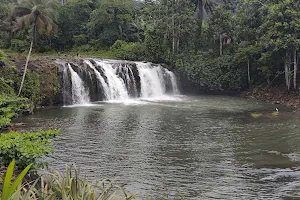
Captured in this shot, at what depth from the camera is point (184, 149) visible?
12297mm

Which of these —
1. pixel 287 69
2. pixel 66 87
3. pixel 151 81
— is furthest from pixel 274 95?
pixel 66 87

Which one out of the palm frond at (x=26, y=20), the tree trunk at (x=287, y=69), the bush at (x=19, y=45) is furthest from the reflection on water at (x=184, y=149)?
the bush at (x=19, y=45)

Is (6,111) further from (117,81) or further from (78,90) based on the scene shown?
(117,81)

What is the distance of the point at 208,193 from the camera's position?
8.07 meters

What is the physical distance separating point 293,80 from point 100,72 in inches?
626

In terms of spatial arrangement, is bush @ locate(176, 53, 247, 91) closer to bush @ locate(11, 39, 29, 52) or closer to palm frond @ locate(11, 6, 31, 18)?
palm frond @ locate(11, 6, 31, 18)

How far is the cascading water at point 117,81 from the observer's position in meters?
24.5

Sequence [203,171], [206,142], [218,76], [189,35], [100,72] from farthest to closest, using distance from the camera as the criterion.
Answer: [189,35], [218,76], [100,72], [206,142], [203,171]

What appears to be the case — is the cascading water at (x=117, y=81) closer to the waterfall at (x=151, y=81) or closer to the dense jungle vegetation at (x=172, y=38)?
the waterfall at (x=151, y=81)

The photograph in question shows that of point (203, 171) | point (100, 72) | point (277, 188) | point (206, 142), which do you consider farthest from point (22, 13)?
point (277, 188)

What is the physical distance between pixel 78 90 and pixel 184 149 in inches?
545

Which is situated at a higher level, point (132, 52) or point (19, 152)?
point (132, 52)

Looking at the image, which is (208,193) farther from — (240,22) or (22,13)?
(240,22)

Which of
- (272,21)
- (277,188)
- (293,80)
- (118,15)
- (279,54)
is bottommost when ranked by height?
(277,188)
